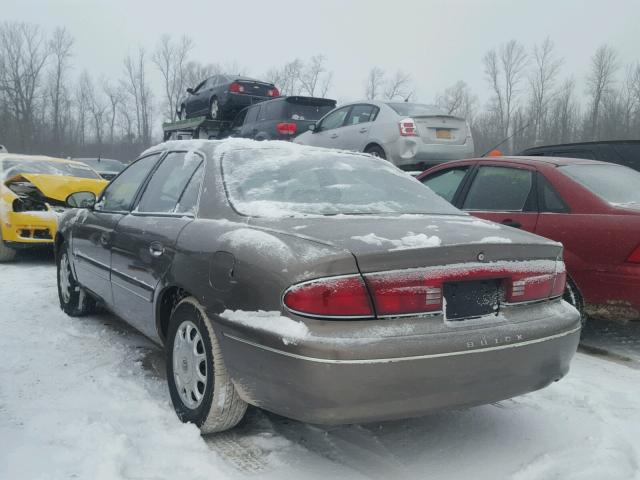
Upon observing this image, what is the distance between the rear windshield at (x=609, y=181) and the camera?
418cm

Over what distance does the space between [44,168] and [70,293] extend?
4.15 meters

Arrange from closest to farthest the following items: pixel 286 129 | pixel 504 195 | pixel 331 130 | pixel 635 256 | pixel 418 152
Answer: pixel 635 256 < pixel 504 195 < pixel 418 152 < pixel 331 130 < pixel 286 129

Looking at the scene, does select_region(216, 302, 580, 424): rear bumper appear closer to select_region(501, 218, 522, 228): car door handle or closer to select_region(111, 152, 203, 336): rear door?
select_region(111, 152, 203, 336): rear door

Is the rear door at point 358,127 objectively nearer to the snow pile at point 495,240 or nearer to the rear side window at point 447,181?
the rear side window at point 447,181

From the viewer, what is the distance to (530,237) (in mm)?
2662

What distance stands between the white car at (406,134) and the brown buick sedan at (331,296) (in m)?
5.00

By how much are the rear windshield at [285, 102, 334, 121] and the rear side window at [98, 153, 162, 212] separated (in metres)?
7.37

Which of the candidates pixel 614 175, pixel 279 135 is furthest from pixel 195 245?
pixel 279 135

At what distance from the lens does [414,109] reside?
8695 millimetres

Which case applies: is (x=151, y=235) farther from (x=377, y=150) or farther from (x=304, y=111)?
(x=304, y=111)

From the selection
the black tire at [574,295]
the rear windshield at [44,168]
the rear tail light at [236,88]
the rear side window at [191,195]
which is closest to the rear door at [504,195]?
the black tire at [574,295]

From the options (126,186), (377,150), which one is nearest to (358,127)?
(377,150)

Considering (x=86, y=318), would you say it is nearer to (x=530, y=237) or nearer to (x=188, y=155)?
(x=188, y=155)

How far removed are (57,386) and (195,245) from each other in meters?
1.36
